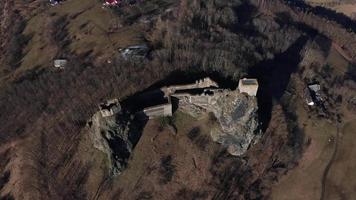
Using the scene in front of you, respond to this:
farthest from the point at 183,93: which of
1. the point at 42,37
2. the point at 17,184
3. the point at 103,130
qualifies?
the point at 42,37

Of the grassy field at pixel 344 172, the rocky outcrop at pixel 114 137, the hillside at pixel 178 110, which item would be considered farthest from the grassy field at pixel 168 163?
the grassy field at pixel 344 172

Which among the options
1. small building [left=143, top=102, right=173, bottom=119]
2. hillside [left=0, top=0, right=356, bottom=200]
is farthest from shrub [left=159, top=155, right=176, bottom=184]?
small building [left=143, top=102, right=173, bottom=119]

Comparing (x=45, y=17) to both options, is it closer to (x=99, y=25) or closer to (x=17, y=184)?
(x=99, y=25)

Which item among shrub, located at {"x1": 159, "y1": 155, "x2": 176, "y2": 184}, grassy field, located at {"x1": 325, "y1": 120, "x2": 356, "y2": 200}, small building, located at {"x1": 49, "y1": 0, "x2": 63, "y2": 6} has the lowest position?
grassy field, located at {"x1": 325, "y1": 120, "x2": 356, "y2": 200}

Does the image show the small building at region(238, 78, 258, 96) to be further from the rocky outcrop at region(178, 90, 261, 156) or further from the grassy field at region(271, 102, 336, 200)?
the grassy field at region(271, 102, 336, 200)

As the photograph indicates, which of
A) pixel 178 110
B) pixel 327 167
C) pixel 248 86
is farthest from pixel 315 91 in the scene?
pixel 178 110

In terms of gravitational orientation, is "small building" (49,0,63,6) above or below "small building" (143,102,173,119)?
above

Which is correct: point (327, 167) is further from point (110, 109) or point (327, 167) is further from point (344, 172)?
point (110, 109)
